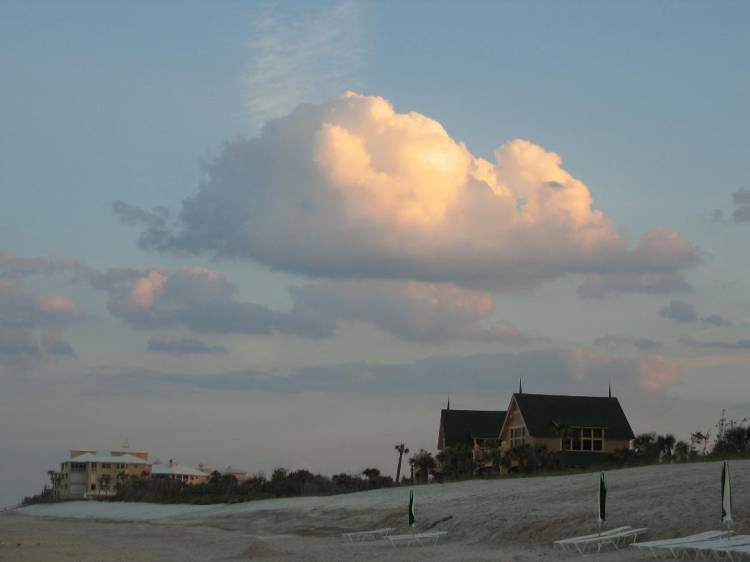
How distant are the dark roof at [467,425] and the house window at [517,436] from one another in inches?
165

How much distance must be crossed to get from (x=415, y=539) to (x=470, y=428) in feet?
125

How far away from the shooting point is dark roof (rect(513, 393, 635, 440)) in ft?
192

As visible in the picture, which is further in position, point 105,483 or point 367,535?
point 105,483

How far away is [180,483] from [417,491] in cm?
3558

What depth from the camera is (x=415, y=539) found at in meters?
30.4

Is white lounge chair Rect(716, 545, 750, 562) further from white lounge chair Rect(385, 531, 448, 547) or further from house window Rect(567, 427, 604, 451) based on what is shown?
house window Rect(567, 427, 604, 451)

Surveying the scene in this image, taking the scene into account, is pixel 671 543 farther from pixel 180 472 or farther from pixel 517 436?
pixel 180 472

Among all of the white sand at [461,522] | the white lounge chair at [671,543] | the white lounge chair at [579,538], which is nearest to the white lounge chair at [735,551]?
the white lounge chair at [671,543]

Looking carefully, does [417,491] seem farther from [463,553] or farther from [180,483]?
[180,483]

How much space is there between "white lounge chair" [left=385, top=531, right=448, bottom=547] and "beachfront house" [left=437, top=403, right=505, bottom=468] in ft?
112

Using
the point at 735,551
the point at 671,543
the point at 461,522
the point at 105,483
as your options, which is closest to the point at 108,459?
the point at 105,483

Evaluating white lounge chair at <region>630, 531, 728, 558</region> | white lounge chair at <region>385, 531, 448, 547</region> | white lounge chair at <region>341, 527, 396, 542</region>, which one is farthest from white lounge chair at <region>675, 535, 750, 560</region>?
Result: white lounge chair at <region>341, 527, 396, 542</region>

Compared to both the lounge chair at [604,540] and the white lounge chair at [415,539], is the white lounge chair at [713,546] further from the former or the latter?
the white lounge chair at [415,539]

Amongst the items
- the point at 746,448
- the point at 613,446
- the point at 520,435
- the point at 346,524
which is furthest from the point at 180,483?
the point at 746,448
